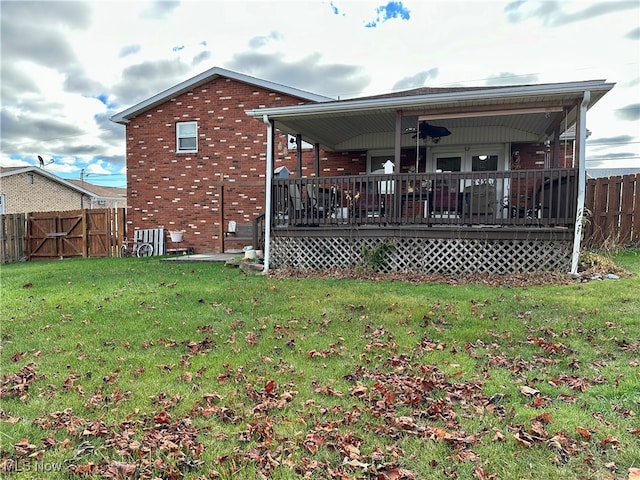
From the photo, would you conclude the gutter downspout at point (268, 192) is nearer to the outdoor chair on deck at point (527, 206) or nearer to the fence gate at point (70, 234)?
the outdoor chair on deck at point (527, 206)

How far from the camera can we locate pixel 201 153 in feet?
45.1

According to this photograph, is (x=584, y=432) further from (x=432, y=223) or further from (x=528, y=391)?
(x=432, y=223)

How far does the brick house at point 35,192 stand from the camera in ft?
A: 77.0

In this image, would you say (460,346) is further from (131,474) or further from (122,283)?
(122,283)

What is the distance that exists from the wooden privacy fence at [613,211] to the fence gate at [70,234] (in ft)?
48.7

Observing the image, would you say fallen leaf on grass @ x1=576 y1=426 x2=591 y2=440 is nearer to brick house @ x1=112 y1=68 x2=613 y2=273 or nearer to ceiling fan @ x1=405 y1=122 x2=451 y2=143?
brick house @ x1=112 y1=68 x2=613 y2=273

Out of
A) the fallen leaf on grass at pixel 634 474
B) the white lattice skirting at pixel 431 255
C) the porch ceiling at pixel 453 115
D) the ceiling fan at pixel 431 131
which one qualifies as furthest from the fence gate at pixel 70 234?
the fallen leaf on grass at pixel 634 474

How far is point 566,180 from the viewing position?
7539mm

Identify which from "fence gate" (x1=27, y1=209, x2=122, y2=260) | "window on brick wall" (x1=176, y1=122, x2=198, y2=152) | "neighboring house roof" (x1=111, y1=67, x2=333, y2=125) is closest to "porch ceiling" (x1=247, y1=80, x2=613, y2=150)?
"neighboring house roof" (x1=111, y1=67, x2=333, y2=125)

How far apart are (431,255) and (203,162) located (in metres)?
8.79

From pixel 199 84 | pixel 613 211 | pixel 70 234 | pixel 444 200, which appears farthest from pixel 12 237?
pixel 613 211

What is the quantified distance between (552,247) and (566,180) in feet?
4.18

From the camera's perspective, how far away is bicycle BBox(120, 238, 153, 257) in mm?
13930

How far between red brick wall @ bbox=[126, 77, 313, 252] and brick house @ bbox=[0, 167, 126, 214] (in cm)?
1388
